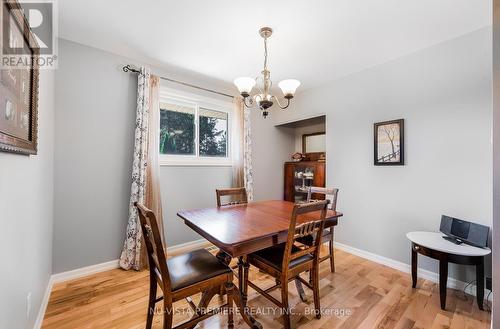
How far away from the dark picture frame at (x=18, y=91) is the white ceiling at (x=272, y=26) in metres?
0.84

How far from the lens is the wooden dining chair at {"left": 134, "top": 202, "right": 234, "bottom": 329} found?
4.06ft

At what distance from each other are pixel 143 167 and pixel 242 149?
148cm

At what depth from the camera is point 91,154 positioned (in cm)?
235

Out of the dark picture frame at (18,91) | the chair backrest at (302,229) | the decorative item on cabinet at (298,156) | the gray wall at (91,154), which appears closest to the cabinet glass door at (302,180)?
the decorative item on cabinet at (298,156)

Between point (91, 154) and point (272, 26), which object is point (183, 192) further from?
point (272, 26)

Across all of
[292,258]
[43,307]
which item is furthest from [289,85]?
[43,307]

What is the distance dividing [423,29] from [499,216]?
220 centimetres

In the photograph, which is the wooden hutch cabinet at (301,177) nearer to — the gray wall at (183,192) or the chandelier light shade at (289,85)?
the gray wall at (183,192)

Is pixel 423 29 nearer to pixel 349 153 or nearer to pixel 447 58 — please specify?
pixel 447 58

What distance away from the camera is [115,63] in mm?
2502

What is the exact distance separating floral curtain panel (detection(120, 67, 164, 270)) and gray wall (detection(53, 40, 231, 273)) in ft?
0.46

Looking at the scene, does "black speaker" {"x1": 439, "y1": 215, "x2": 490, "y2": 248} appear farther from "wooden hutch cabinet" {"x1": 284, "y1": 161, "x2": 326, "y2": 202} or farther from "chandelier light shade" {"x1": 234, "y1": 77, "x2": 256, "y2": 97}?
"chandelier light shade" {"x1": 234, "y1": 77, "x2": 256, "y2": 97}

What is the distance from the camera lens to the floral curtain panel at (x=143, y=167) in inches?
97.1

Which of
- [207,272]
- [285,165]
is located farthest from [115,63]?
[285,165]
